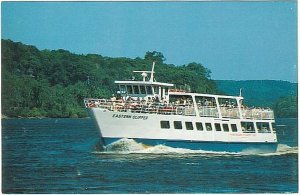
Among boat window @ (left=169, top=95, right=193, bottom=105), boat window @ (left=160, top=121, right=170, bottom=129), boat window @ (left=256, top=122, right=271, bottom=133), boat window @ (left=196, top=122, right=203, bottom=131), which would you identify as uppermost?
boat window @ (left=169, top=95, right=193, bottom=105)

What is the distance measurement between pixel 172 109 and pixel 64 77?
3328mm

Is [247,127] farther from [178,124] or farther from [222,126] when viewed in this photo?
[178,124]

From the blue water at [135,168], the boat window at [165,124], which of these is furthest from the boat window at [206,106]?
the blue water at [135,168]

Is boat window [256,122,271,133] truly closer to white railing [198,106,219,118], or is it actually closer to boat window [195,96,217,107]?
white railing [198,106,219,118]

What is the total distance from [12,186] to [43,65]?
15.5 ft

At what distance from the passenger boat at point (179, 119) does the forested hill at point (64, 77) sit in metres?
0.46

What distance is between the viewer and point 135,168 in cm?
2278

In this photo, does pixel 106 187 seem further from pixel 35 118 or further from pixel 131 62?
pixel 35 118

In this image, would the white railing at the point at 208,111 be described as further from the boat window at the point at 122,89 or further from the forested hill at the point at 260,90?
the boat window at the point at 122,89

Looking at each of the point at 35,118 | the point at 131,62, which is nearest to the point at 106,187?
the point at 131,62

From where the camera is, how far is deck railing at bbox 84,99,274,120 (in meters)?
24.5

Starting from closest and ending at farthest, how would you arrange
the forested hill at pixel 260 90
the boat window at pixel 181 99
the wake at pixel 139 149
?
the forested hill at pixel 260 90
the wake at pixel 139 149
the boat window at pixel 181 99

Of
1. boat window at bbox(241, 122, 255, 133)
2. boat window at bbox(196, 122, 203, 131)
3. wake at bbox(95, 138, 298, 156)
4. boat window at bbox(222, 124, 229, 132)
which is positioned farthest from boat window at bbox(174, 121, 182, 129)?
boat window at bbox(241, 122, 255, 133)

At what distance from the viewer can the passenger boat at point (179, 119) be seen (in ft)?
79.9
